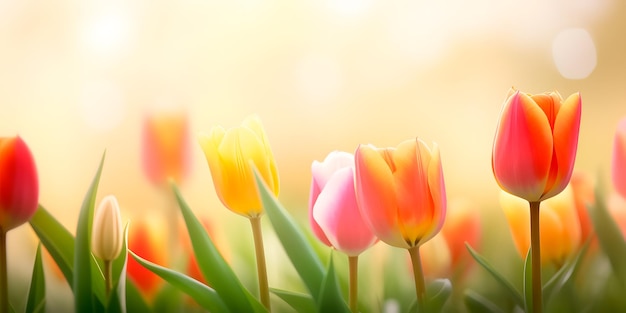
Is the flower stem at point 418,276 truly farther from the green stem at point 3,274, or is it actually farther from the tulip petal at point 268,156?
the green stem at point 3,274

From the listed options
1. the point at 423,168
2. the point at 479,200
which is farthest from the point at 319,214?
the point at 479,200

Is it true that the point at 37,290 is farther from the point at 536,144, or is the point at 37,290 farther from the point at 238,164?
the point at 536,144

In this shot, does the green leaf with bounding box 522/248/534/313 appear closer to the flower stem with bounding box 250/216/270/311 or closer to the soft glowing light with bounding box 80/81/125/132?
the flower stem with bounding box 250/216/270/311

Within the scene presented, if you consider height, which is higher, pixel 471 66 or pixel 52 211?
pixel 471 66

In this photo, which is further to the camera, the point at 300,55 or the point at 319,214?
the point at 300,55

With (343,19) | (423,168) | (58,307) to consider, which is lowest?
(58,307)

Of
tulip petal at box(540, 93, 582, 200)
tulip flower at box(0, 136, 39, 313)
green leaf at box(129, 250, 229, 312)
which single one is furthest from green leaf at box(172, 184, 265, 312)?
tulip petal at box(540, 93, 582, 200)

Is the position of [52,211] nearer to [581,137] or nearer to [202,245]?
[202,245]

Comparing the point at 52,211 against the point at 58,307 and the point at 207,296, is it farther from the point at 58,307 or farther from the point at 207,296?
the point at 207,296
